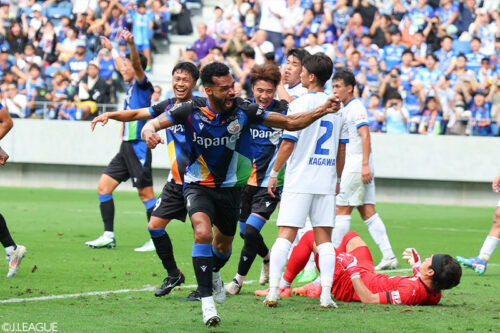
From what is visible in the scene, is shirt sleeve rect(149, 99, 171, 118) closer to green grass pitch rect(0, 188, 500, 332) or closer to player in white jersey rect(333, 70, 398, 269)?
green grass pitch rect(0, 188, 500, 332)

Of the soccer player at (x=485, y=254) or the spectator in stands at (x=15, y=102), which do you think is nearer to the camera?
the soccer player at (x=485, y=254)

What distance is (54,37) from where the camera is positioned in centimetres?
2712

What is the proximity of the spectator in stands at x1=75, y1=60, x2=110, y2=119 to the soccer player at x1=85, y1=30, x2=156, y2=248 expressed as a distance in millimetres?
10937

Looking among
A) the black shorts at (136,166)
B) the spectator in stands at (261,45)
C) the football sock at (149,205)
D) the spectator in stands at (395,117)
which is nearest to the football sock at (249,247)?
the football sock at (149,205)

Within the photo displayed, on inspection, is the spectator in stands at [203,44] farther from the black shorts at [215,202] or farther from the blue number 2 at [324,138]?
the black shorts at [215,202]

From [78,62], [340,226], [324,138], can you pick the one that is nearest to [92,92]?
[78,62]

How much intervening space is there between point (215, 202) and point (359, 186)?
385cm

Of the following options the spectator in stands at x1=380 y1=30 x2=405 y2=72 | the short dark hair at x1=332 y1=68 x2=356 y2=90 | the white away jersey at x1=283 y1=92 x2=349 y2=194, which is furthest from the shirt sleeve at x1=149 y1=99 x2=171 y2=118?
the spectator in stands at x1=380 y1=30 x2=405 y2=72

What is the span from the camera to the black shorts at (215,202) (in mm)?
7203

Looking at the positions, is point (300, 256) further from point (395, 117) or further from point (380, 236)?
point (395, 117)

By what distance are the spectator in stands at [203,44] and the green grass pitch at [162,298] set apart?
9.29 m

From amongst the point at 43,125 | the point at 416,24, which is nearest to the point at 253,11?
the point at 416,24

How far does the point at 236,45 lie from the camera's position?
2356cm

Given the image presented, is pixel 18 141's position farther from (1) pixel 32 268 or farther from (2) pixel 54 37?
(1) pixel 32 268
